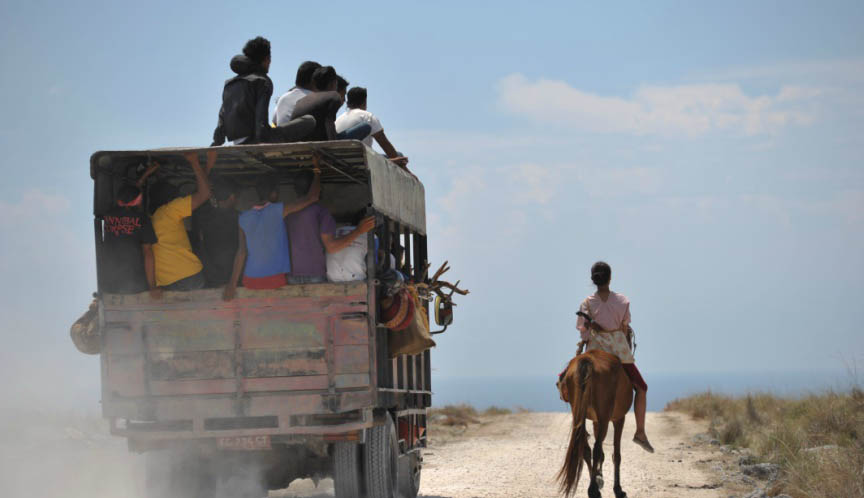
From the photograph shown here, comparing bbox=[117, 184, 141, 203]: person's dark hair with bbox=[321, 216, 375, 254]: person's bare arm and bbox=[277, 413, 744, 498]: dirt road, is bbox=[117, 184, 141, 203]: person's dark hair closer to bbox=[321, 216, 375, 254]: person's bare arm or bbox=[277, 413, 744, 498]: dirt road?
bbox=[321, 216, 375, 254]: person's bare arm

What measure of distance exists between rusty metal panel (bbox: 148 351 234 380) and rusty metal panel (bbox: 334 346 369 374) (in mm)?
876

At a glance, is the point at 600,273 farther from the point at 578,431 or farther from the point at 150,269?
the point at 150,269

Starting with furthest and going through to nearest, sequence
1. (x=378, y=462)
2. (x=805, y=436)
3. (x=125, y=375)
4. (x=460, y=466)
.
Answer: (x=460, y=466)
(x=805, y=436)
(x=378, y=462)
(x=125, y=375)

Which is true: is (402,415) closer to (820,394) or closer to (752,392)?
(820,394)

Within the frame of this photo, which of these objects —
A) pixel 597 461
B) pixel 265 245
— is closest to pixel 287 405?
pixel 265 245

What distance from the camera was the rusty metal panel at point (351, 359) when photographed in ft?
29.1

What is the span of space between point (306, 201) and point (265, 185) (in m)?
1.01

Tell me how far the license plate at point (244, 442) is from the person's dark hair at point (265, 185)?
2.28 meters

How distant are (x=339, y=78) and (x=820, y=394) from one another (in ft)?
42.0

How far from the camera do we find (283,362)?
29.3 ft

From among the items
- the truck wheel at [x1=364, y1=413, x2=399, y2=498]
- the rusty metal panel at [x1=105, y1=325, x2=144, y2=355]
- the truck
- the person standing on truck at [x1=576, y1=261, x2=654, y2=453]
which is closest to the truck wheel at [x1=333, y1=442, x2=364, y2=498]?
the truck

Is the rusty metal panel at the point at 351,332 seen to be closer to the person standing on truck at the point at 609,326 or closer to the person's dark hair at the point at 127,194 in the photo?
the person's dark hair at the point at 127,194

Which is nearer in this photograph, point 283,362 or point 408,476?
point 283,362

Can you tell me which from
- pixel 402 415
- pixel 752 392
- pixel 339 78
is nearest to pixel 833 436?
pixel 402 415
